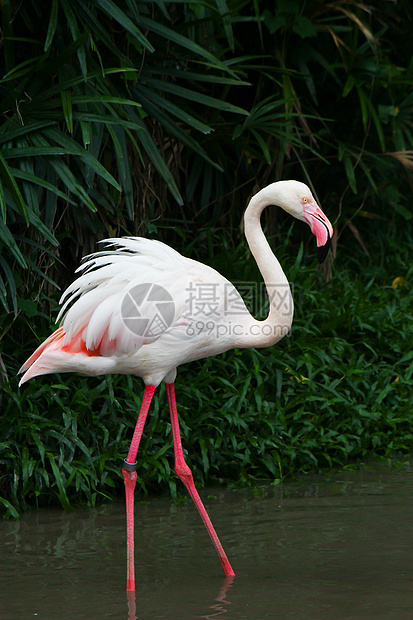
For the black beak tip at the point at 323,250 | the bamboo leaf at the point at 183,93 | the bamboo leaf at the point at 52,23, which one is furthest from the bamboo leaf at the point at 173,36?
the black beak tip at the point at 323,250

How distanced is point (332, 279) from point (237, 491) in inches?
88.3

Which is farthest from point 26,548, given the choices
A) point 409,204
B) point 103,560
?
point 409,204

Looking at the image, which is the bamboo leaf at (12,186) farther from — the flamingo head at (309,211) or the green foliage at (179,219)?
the flamingo head at (309,211)

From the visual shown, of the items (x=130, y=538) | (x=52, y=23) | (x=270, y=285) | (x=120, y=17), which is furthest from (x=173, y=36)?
(x=130, y=538)

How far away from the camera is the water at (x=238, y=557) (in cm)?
313

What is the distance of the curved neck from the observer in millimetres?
3654

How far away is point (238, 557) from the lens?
12.2 ft

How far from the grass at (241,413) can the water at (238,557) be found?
→ 183mm

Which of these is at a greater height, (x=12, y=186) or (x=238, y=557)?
(x=12, y=186)

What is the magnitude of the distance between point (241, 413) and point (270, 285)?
1.48 metres

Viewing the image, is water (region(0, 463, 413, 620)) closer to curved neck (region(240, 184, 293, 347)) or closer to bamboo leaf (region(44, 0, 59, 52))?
curved neck (region(240, 184, 293, 347))

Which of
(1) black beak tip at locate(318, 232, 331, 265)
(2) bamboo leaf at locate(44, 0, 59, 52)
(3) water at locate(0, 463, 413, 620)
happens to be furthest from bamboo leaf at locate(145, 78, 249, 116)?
(3) water at locate(0, 463, 413, 620)

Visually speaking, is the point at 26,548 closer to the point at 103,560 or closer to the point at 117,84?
the point at 103,560

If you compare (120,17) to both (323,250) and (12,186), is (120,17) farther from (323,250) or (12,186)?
(323,250)
